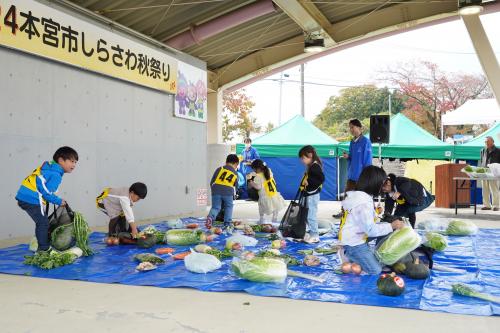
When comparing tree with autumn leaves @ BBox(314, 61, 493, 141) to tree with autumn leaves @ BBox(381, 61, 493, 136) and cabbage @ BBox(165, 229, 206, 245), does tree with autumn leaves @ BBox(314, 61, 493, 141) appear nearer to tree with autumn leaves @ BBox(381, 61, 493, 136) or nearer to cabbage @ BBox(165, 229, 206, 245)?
tree with autumn leaves @ BBox(381, 61, 493, 136)

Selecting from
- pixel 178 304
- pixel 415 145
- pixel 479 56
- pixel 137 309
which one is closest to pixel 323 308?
pixel 178 304

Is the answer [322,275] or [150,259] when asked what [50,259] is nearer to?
[150,259]

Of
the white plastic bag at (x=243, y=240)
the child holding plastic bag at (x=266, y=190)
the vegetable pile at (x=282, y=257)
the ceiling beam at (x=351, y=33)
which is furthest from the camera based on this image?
the ceiling beam at (x=351, y=33)

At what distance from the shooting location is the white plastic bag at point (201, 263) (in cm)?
468

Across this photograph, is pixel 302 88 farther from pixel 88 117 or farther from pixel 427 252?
pixel 427 252

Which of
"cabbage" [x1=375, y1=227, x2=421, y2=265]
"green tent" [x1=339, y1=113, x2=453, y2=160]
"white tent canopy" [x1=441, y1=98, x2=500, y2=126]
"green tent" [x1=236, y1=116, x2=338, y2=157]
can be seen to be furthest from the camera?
"white tent canopy" [x1=441, y1=98, x2=500, y2=126]

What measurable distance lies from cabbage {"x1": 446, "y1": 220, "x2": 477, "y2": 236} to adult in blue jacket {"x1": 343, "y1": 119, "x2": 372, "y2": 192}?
5.49ft

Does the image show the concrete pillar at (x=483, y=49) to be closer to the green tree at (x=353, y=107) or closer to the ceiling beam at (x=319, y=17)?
the ceiling beam at (x=319, y=17)

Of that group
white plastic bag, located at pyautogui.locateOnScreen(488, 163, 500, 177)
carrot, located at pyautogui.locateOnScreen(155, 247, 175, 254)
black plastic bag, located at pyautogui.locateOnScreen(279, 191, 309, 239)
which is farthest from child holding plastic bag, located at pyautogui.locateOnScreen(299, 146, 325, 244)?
white plastic bag, located at pyautogui.locateOnScreen(488, 163, 500, 177)

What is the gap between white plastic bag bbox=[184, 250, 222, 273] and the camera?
4680 mm

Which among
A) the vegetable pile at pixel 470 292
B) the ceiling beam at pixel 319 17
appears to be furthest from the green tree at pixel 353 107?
the vegetable pile at pixel 470 292

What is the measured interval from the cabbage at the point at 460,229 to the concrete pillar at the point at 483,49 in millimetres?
5531

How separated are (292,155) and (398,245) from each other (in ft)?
36.1

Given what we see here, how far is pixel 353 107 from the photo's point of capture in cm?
3734
